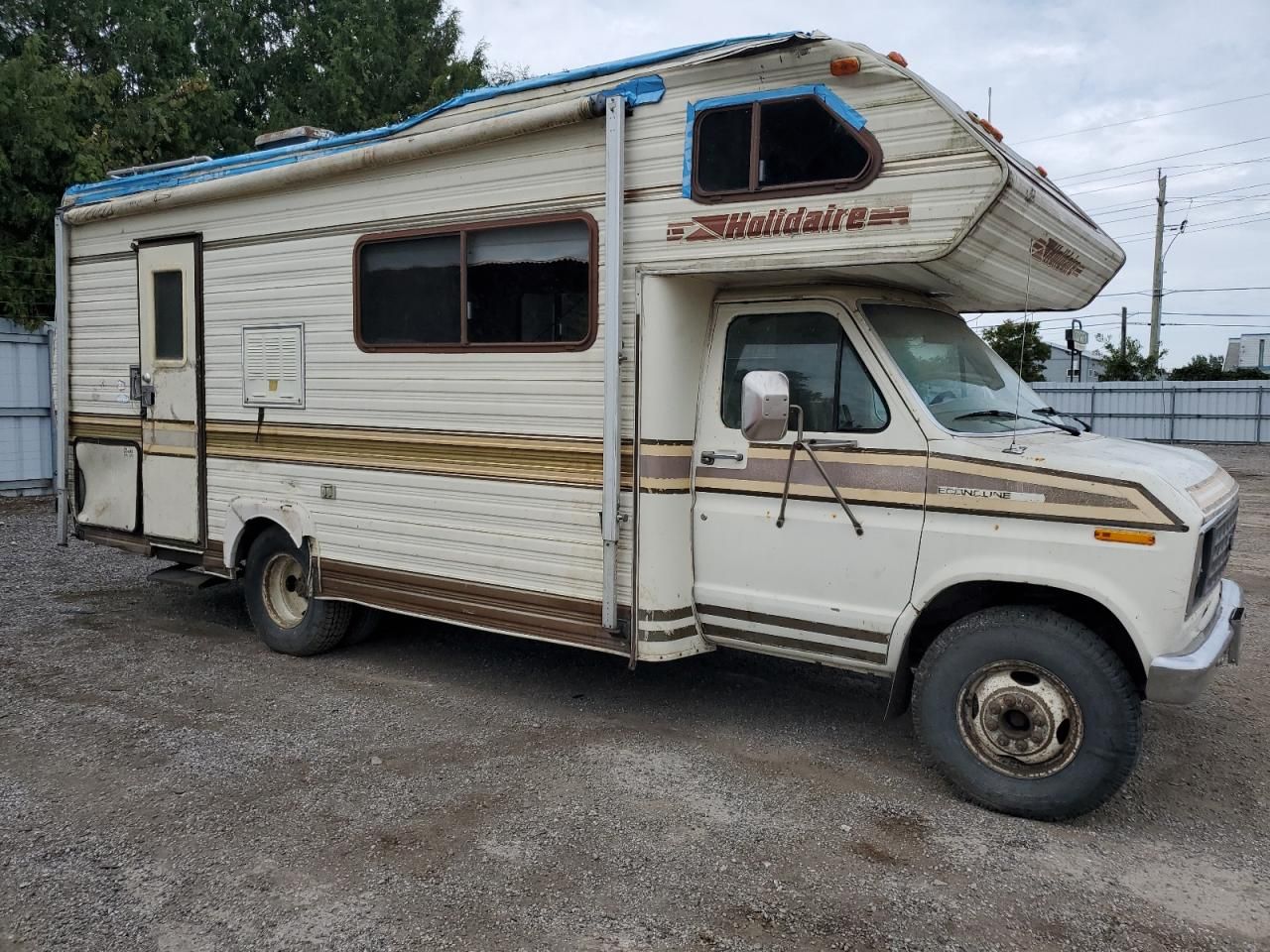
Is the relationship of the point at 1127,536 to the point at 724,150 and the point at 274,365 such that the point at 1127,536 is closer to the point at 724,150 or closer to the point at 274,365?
the point at 724,150

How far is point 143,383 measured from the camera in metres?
7.18

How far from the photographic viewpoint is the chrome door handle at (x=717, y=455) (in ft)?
16.1

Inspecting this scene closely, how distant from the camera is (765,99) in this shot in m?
4.54

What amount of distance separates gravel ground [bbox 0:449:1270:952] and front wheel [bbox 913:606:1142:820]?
16 cm

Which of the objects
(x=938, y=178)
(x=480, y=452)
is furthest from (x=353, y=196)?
(x=938, y=178)

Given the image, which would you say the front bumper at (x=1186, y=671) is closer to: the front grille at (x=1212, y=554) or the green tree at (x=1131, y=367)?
the front grille at (x=1212, y=554)

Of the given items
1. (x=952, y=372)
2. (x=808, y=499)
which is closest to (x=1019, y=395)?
(x=952, y=372)

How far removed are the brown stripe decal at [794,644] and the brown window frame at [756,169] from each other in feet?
6.68

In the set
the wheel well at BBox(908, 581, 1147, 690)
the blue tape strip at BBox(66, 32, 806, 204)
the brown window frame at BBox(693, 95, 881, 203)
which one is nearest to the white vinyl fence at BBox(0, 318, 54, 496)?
the blue tape strip at BBox(66, 32, 806, 204)

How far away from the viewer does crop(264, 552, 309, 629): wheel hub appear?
6.78 meters

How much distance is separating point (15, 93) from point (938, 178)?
14.7 meters

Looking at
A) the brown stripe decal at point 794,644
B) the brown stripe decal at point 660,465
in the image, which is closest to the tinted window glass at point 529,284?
the brown stripe decal at point 660,465

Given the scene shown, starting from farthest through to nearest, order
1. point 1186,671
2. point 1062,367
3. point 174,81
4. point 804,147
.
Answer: point 1062,367, point 174,81, point 804,147, point 1186,671

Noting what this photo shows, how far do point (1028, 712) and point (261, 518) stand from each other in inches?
187
